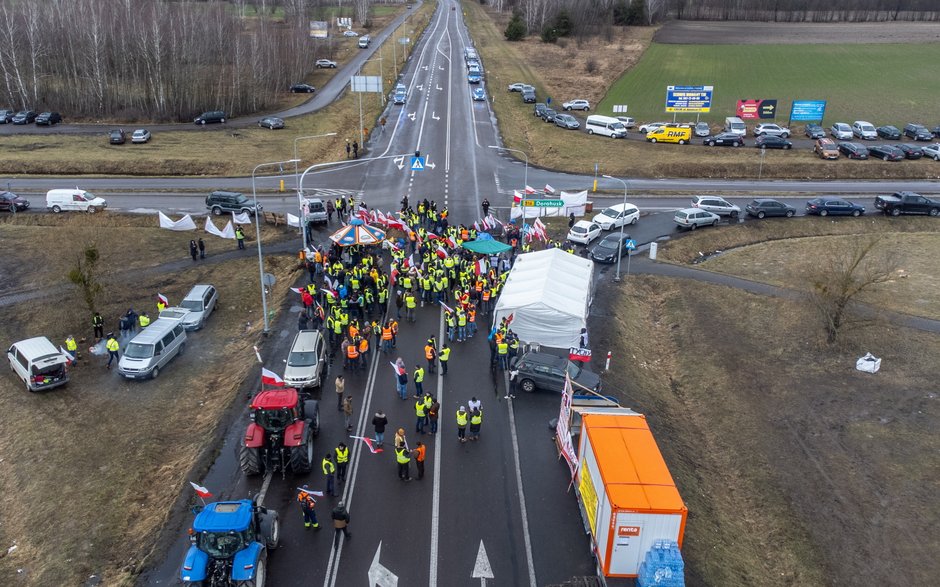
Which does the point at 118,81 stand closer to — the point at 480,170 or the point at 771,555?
the point at 480,170

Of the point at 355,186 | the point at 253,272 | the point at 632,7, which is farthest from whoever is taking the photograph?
the point at 632,7

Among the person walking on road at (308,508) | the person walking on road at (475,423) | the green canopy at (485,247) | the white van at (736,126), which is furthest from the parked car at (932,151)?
the person walking on road at (308,508)

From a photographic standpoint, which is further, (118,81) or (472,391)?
(118,81)

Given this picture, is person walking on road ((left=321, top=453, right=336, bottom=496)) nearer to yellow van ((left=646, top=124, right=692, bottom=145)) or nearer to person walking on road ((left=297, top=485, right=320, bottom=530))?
person walking on road ((left=297, top=485, right=320, bottom=530))

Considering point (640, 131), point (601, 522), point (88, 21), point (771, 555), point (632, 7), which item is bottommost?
point (771, 555)

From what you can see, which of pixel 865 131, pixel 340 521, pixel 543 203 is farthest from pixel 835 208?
pixel 340 521

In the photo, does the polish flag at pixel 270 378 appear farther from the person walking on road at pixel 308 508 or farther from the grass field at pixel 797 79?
the grass field at pixel 797 79

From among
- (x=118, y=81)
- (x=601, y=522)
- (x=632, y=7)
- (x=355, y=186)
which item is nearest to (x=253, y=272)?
(x=355, y=186)
